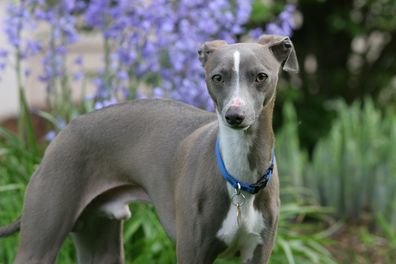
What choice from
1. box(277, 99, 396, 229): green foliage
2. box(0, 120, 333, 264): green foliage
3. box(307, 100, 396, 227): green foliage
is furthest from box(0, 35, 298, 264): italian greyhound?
box(307, 100, 396, 227): green foliage

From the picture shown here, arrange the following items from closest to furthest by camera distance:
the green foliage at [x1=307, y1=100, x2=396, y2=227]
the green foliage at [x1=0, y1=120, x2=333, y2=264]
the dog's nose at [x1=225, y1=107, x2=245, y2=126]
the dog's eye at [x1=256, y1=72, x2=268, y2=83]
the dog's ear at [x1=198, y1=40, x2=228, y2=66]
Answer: the dog's nose at [x1=225, y1=107, x2=245, y2=126]
the dog's eye at [x1=256, y1=72, x2=268, y2=83]
the dog's ear at [x1=198, y1=40, x2=228, y2=66]
the green foliage at [x1=0, y1=120, x2=333, y2=264]
the green foliage at [x1=307, y1=100, x2=396, y2=227]

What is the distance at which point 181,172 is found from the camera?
13.5ft

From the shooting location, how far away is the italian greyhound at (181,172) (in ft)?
12.1

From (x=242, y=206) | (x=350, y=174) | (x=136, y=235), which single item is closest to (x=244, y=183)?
(x=242, y=206)

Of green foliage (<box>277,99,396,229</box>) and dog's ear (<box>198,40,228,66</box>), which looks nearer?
dog's ear (<box>198,40,228,66</box>)

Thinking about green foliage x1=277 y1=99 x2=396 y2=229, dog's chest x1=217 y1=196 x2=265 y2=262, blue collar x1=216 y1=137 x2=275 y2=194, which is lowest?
green foliage x1=277 y1=99 x2=396 y2=229

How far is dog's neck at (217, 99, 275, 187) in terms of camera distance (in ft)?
12.6

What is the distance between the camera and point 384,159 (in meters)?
7.32

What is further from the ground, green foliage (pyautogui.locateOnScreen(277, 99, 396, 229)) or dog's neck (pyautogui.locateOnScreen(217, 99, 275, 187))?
dog's neck (pyautogui.locateOnScreen(217, 99, 275, 187))

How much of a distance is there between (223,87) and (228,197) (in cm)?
52

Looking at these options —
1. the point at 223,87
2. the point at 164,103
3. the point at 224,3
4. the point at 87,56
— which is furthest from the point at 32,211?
the point at 87,56

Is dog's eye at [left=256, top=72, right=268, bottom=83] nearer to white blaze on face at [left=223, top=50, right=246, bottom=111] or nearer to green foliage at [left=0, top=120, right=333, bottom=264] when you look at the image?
white blaze on face at [left=223, top=50, right=246, bottom=111]

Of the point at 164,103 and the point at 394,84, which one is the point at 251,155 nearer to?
the point at 164,103

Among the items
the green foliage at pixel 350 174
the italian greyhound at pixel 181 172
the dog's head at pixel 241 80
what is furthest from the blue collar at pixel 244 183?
the green foliage at pixel 350 174
